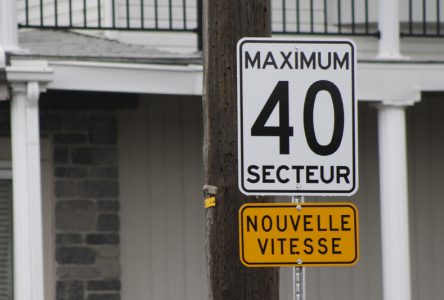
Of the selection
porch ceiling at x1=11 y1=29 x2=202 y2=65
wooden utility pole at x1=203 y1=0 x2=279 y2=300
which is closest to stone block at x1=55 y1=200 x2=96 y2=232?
porch ceiling at x1=11 y1=29 x2=202 y2=65

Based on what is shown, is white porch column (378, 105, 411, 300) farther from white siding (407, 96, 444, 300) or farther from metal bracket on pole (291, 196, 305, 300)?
metal bracket on pole (291, 196, 305, 300)

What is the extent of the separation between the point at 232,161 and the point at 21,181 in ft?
13.9

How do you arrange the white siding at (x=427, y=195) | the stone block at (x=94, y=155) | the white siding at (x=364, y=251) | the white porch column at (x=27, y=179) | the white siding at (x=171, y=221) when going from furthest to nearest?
the white siding at (x=427, y=195)
the white siding at (x=364, y=251)
the white siding at (x=171, y=221)
the stone block at (x=94, y=155)
the white porch column at (x=27, y=179)

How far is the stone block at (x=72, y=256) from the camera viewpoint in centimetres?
1288

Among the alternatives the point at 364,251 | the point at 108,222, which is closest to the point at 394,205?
the point at 364,251

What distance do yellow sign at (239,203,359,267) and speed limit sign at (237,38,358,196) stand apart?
9 centimetres

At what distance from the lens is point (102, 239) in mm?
13039

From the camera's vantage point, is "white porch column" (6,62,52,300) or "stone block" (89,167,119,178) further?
"stone block" (89,167,119,178)

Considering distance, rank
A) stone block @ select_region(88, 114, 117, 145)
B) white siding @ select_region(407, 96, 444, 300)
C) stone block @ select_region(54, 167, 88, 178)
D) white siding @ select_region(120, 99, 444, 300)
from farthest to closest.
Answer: white siding @ select_region(407, 96, 444, 300), white siding @ select_region(120, 99, 444, 300), stone block @ select_region(88, 114, 117, 145), stone block @ select_region(54, 167, 88, 178)

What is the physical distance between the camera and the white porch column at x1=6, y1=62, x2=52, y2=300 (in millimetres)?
11250

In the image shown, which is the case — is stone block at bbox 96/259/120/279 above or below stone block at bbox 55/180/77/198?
below

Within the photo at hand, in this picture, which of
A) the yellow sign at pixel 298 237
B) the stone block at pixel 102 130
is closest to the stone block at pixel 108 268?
the stone block at pixel 102 130

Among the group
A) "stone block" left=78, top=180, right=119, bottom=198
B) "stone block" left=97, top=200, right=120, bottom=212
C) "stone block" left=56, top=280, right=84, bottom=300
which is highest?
"stone block" left=78, top=180, right=119, bottom=198

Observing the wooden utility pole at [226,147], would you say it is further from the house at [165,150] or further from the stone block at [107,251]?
the stone block at [107,251]
